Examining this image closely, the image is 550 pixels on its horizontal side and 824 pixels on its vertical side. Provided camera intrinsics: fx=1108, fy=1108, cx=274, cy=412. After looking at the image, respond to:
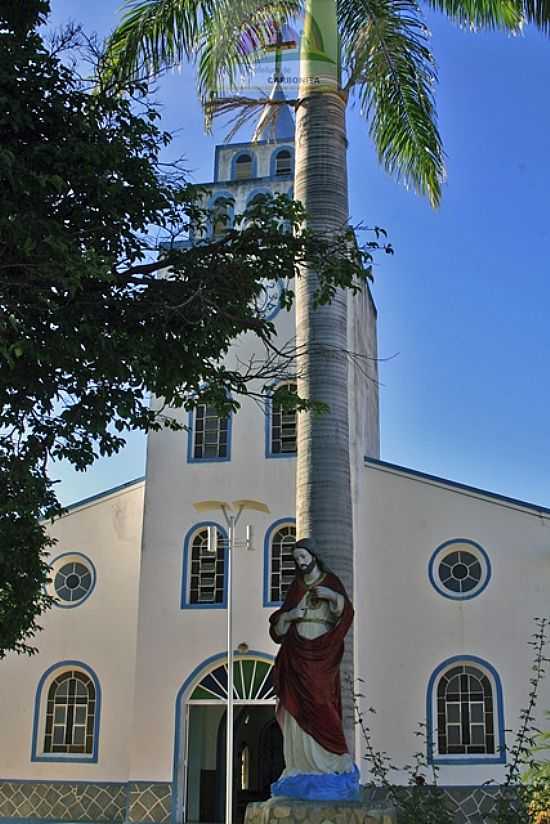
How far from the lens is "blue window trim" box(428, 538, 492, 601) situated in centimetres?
2011

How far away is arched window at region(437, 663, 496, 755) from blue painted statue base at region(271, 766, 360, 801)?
1109 cm

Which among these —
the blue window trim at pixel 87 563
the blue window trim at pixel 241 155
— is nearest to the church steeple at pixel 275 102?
the blue window trim at pixel 241 155

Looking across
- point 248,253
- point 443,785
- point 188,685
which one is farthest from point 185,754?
point 248,253

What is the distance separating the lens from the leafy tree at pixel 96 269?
8992 mm

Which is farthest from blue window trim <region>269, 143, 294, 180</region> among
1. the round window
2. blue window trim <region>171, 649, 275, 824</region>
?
blue window trim <region>171, 649, 275, 824</region>

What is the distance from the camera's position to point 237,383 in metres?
11.1

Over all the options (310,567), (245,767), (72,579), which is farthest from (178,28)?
(245,767)

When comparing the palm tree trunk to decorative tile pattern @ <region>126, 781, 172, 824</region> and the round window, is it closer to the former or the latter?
decorative tile pattern @ <region>126, 781, 172, 824</region>

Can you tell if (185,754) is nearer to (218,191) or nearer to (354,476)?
(354,476)

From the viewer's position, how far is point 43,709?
69.8 feet

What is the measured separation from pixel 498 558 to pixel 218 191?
31.7 ft

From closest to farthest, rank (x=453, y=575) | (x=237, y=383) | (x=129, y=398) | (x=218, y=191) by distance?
1. (x=129, y=398)
2. (x=237, y=383)
3. (x=453, y=575)
4. (x=218, y=191)

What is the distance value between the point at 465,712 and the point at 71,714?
746 centimetres

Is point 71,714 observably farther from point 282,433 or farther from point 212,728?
point 282,433
